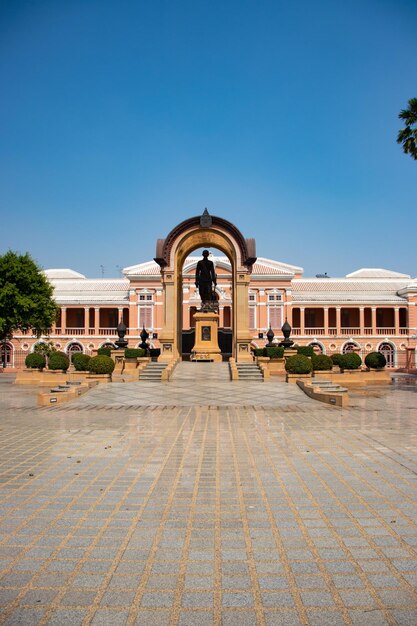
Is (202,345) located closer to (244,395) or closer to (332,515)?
(244,395)

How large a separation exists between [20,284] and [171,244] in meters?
16.5

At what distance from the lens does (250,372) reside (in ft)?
63.2

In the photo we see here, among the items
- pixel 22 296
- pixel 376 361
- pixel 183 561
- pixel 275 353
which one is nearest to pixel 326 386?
pixel 275 353

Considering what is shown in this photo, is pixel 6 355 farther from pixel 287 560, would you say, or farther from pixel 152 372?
pixel 287 560

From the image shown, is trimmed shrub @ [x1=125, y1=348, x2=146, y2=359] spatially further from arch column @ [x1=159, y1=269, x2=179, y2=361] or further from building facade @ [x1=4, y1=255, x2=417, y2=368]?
building facade @ [x1=4, y1=255, x2=417, y2=368]

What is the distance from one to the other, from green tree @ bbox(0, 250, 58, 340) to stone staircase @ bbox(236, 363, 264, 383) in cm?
1990

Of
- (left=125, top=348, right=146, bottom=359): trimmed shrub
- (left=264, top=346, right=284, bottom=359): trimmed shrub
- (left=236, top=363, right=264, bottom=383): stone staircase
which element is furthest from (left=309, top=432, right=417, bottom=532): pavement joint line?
(left=125, top=348, right=146, bottom=359): trimmed shrub

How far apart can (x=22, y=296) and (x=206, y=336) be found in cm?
1645

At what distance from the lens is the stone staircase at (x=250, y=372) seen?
18828 mm

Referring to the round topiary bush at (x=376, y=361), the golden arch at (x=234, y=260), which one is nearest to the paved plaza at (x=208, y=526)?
the golden arch at (x=234, y=260)

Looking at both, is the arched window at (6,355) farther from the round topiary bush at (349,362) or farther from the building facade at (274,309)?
the round topiary bush at (349,362)

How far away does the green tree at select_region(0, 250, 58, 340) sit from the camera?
3278 cm

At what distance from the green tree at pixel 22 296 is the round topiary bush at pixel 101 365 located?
17.0 meters

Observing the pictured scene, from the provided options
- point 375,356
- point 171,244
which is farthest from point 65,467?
point 375,356
